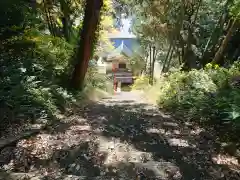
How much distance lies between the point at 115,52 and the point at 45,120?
1444 inches

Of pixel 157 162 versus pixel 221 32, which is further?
pixel 221 32

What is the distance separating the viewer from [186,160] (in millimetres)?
4527

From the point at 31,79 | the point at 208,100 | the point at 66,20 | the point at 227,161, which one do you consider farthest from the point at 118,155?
the point at 66,20

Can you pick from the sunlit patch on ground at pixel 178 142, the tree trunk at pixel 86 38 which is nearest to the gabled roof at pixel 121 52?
the tree trunk at pixel 86 38

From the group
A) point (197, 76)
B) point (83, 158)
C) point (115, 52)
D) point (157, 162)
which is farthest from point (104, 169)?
point (115, 52)

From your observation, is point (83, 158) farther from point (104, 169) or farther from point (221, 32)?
point (221, 32)

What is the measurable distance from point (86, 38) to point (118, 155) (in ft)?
21.9

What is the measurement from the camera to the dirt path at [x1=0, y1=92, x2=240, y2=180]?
153 inches

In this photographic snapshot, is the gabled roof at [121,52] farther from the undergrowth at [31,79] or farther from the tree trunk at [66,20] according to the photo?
the undergrowth at [31,79]

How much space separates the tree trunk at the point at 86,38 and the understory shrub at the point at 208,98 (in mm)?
3118

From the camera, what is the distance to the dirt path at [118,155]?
3875 mm

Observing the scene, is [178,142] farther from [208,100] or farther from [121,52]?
[121,52]

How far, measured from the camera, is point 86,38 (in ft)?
34.6

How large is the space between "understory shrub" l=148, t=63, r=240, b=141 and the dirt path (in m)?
0.58
